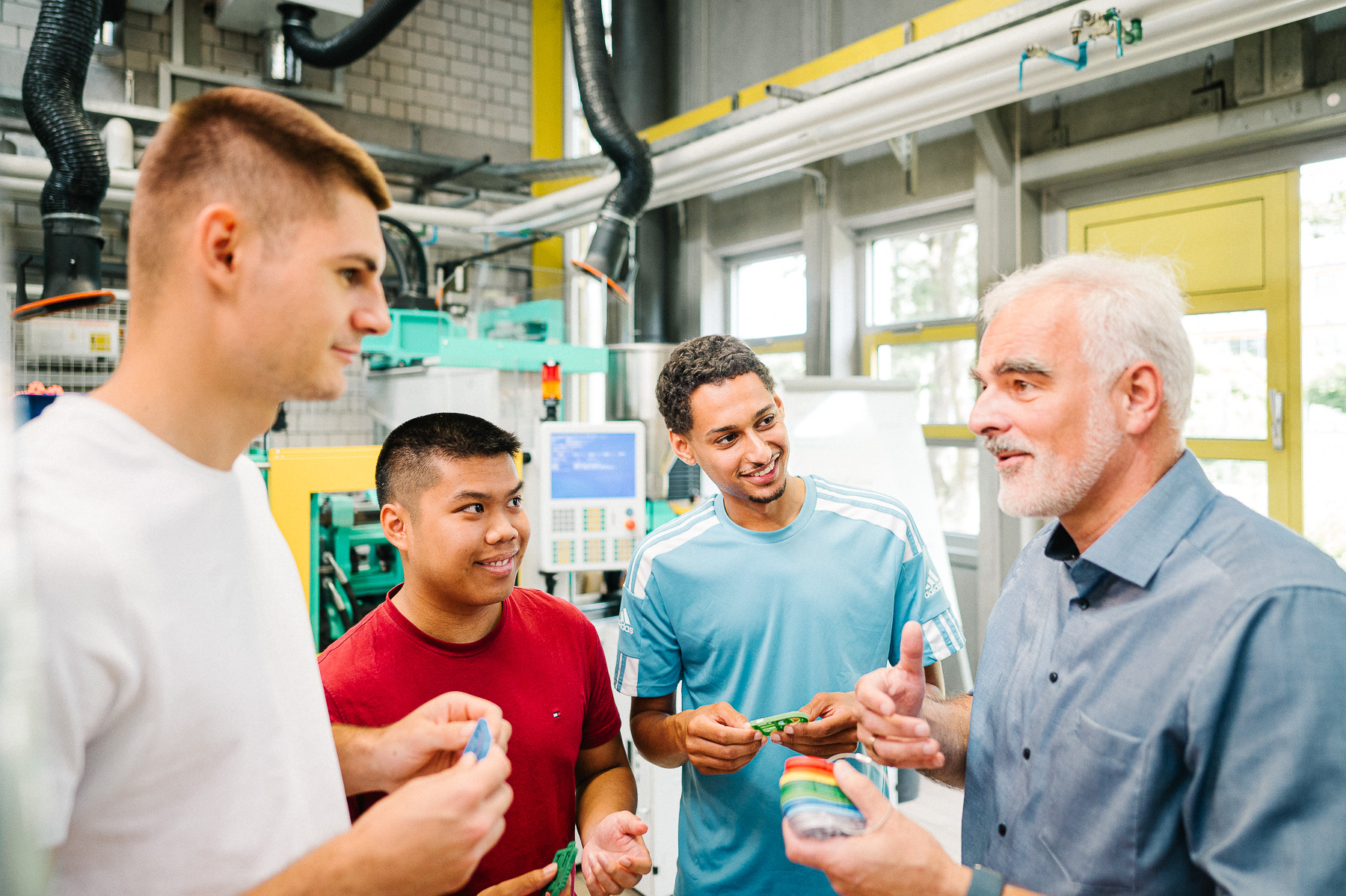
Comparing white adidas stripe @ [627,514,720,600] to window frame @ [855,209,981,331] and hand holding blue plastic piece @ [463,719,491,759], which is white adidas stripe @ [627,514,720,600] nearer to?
hand holding blue plastic piece @ [463,719,491,759]

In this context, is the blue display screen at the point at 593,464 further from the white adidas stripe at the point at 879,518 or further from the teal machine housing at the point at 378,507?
the white adidas stripe at the point at 879,518

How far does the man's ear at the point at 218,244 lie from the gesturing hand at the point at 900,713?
98cm

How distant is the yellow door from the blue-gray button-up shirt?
2631 mm

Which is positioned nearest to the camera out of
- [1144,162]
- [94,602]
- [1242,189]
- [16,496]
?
[16,496]

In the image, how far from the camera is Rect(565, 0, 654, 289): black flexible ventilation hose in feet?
12.5

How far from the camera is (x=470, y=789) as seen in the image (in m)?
0.71

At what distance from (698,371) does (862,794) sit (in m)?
1.02

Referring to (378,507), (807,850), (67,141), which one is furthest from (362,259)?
(67,141)

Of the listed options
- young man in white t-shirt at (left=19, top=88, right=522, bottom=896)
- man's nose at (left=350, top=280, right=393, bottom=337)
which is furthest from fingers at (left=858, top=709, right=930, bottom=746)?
man's nose at (left=350, top=280, right=393, bottom=337)

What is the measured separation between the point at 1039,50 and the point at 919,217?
1968mm

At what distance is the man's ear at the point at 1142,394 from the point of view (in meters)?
1.12

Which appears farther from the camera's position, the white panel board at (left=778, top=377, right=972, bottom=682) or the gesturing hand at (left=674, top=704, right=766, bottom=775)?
the white panel board at (left=778, top=377, right=972, bottom=682)

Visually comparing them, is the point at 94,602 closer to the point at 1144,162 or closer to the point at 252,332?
the point at 252,332

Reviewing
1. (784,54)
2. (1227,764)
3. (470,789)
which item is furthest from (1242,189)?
(470,789)
